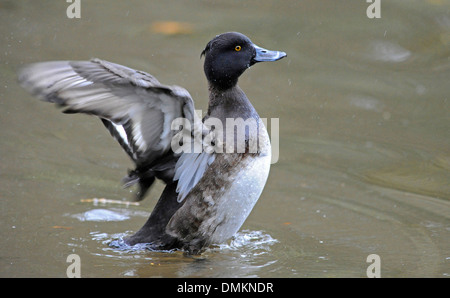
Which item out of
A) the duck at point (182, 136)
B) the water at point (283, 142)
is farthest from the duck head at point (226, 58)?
the water at point (283, 142)

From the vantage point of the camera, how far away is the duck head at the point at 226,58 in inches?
196

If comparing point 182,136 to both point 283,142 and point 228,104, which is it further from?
point 283,142

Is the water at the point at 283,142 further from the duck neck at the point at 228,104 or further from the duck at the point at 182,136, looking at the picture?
the duck neck at the point at 228,104

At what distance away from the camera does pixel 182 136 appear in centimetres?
447

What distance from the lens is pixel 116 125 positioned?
4.46m

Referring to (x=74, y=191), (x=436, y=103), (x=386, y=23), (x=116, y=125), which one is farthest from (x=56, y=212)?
(x=386, y=23)

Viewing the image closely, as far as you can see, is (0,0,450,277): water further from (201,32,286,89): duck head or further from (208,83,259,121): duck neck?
(201,32,286,89): duck head

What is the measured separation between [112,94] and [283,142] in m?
3.05

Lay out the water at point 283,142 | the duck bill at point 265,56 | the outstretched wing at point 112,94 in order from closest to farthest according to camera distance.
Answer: the outstretched wing at point 112,94 < the water at point 283,142 < the duck bill at point 265,56

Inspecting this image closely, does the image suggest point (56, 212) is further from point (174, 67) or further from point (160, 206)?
point (174, 67)

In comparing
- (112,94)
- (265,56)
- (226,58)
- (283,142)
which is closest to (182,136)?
(112,94)

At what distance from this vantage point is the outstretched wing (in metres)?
3.99

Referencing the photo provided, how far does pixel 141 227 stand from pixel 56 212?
2.45 ft

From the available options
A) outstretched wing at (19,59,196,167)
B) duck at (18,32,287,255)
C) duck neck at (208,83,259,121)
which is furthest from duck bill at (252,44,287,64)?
outstretched wing at (19,59,196,167)
